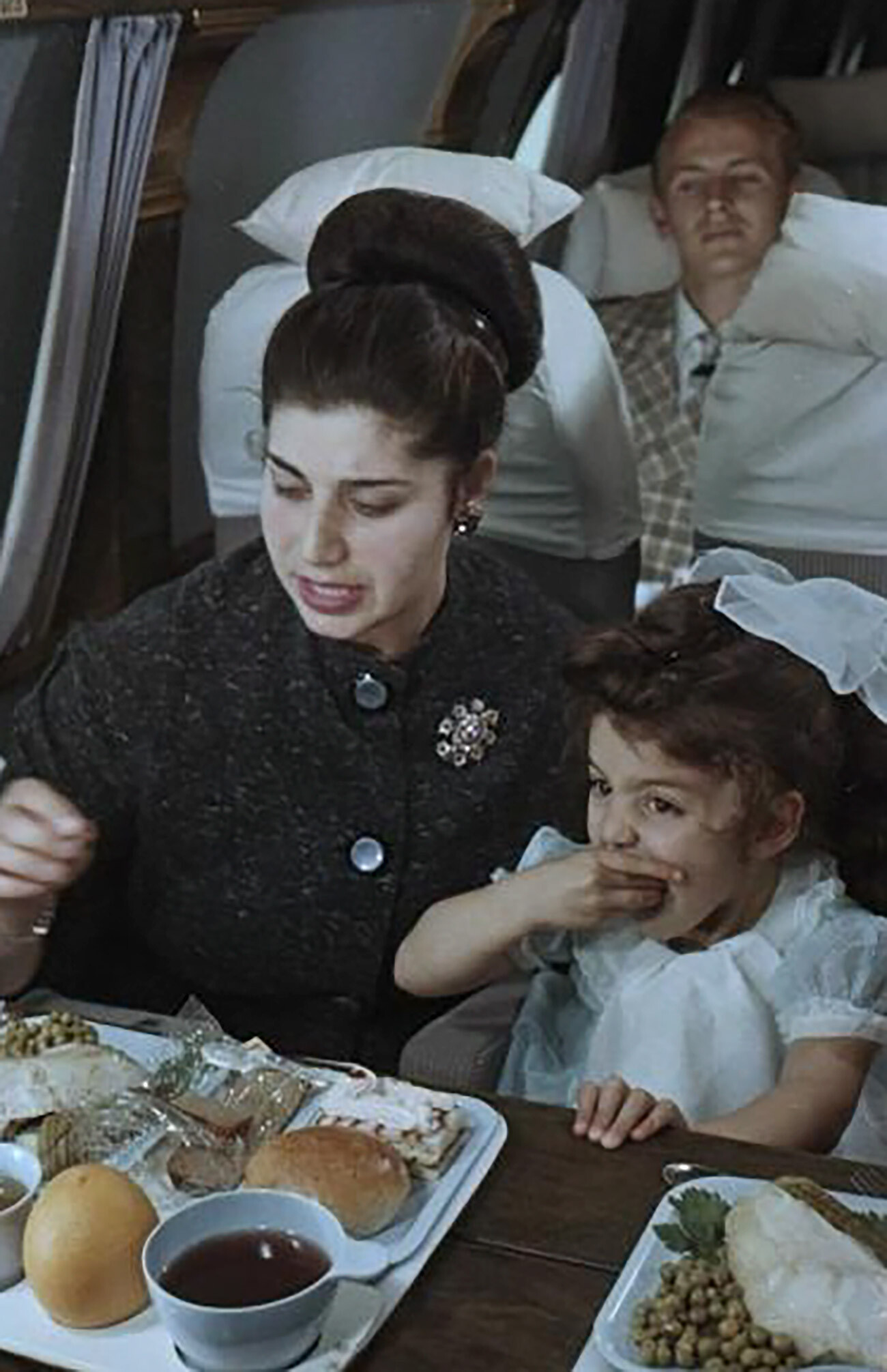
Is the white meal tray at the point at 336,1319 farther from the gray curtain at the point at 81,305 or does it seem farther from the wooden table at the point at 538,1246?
the gray curtain at the point at 81,305

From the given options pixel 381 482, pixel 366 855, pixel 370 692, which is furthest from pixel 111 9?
pixel 366 855

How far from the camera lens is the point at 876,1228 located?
103 centimetres

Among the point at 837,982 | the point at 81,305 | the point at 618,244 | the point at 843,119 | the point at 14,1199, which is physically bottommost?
the point at 14,1199

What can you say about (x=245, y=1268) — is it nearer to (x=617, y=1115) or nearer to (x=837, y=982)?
(x=617, y=1115)

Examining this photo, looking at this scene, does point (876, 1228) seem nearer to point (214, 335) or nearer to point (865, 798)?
point (865, 798)

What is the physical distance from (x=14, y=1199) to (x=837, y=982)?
486 mm

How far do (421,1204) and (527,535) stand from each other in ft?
1.40

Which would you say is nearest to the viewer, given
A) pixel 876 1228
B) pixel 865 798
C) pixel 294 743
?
pixel 876 1228

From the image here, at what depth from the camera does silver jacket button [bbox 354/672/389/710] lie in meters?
1.31

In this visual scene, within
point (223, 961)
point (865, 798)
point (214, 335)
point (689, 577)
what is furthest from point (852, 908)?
point (214, 335)

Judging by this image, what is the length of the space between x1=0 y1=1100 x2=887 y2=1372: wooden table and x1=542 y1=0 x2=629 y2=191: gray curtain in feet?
1.86

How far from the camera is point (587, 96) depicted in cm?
127

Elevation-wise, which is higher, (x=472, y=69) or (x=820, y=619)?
(x=472, y=69)

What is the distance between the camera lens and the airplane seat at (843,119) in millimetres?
1235
